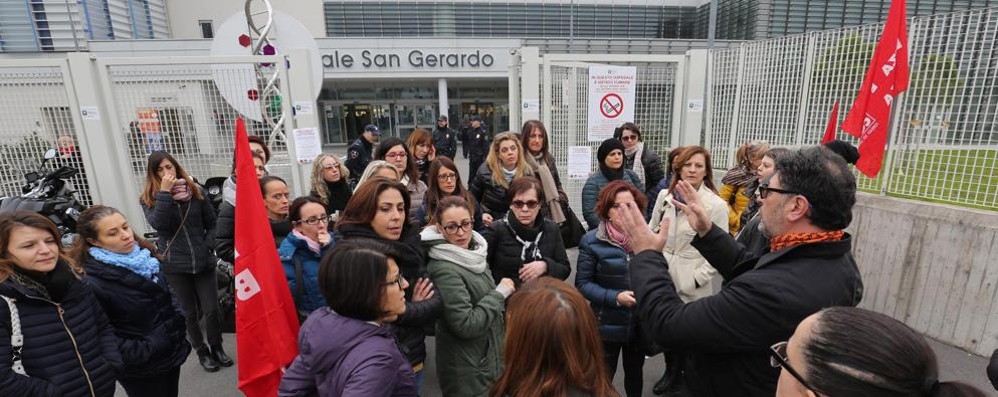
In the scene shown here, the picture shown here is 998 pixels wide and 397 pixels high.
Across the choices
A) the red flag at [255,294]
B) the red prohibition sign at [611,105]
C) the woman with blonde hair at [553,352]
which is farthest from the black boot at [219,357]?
the red prohibition sign at [611,105]

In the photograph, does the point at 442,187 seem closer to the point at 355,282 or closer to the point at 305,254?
the point at 305,254

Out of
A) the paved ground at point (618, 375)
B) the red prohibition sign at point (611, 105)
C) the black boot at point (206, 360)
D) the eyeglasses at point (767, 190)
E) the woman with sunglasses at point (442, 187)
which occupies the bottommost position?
the paved ground at point (618, 375)

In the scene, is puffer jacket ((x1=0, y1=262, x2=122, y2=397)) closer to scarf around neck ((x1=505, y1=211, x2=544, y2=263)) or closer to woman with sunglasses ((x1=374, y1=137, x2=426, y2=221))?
scarf around neck ((x1=505, y1=211, x2=544, y2=263))

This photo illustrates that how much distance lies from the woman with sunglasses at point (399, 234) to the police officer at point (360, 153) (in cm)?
334

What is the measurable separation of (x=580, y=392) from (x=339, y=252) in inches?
37.5

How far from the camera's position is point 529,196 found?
9.35ft

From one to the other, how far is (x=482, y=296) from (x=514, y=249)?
574 millimetres

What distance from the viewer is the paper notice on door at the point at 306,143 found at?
5148 mm

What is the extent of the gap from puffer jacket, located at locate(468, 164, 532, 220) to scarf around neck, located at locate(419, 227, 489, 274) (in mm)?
1708

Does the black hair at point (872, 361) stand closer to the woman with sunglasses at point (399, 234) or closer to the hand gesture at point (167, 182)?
the woman with sunglasses at point (399, 234)

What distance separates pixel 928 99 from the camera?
12.8ft

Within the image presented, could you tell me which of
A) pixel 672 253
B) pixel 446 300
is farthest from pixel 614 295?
pixel 446 300

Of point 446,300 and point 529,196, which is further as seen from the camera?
point 529,196

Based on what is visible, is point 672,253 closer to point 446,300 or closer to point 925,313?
point 446,300
